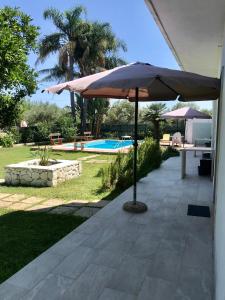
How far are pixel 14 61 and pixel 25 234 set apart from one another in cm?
266

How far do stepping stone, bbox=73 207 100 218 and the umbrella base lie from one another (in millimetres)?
620

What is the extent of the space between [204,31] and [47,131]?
17.9m

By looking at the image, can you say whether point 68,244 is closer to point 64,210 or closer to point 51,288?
point 51,288

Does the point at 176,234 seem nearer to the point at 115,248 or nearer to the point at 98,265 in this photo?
the point at 115,248

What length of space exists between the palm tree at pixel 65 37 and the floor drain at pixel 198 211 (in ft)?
65.7

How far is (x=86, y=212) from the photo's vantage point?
5.74m

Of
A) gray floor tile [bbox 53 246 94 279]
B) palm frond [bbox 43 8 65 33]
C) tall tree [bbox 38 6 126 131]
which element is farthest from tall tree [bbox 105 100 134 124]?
gray floor tile [bbox 53 246 94 279]

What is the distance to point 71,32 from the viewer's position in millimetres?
25047

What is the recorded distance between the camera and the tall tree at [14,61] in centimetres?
426

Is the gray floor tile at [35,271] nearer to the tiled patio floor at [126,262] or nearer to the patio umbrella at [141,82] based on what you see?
the tiled patio floor at [126,262]

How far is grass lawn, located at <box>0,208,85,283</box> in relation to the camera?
3.72 metres

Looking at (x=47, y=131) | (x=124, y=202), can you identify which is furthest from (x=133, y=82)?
(x=47, y=131)

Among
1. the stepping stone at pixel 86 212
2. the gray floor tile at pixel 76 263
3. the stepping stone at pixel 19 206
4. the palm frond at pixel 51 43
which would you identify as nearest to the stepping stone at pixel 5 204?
the stepping stone at pixel 19 206

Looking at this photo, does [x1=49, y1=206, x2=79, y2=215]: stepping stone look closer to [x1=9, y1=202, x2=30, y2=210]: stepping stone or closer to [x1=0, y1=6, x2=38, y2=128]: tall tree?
[x1=9, y1=202, x2=30, y2=210]: stepping stone
